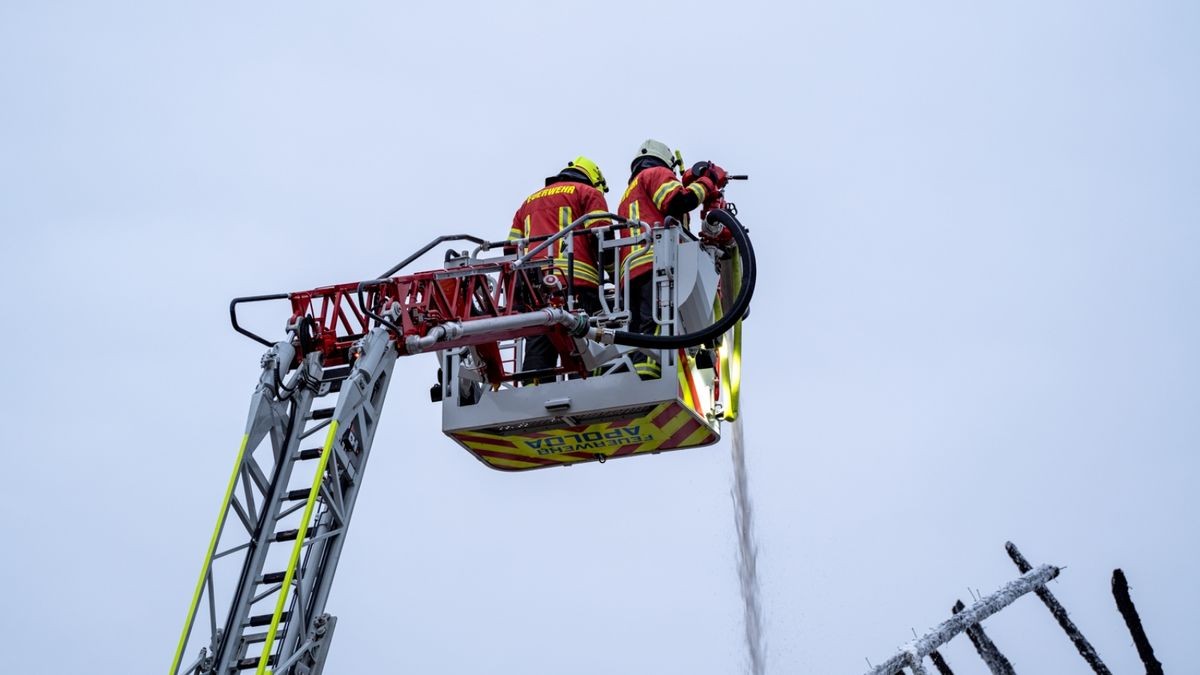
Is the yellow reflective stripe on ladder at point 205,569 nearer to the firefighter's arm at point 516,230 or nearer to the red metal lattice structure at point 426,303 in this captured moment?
the red metal lattice structure at point 426,303

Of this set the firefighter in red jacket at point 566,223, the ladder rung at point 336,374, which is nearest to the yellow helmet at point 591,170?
the firefighter in red jacket at point 566,223

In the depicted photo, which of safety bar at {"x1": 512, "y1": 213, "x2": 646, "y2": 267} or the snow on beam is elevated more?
safety bar at {"x1": 512, "y1": 213, "x2": 646, "y2": 267}

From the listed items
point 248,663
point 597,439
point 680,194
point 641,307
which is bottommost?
point 248,663

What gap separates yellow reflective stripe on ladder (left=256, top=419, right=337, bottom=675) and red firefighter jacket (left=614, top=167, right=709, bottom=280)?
4.08 meters

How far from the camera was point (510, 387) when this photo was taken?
16594 millimetres

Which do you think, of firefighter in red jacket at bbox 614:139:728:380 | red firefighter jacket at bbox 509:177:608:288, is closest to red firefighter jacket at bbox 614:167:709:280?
firefighter in red jacket at bbox 614:139:728:380

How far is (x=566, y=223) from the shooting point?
56.5 ft

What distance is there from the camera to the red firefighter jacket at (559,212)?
16.9 m

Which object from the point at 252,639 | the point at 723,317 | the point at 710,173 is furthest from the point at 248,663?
the point at 710,173

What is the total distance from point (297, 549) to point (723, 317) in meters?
5.08

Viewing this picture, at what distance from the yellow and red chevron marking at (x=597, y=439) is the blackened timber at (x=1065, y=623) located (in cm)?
292

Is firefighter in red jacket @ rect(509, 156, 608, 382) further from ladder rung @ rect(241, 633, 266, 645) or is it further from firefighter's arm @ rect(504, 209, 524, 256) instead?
ladder rung @ rect(241, 633, 266, 645)

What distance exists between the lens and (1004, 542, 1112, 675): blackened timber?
50.7 feet

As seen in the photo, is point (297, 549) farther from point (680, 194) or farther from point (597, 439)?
point (680, 194)
